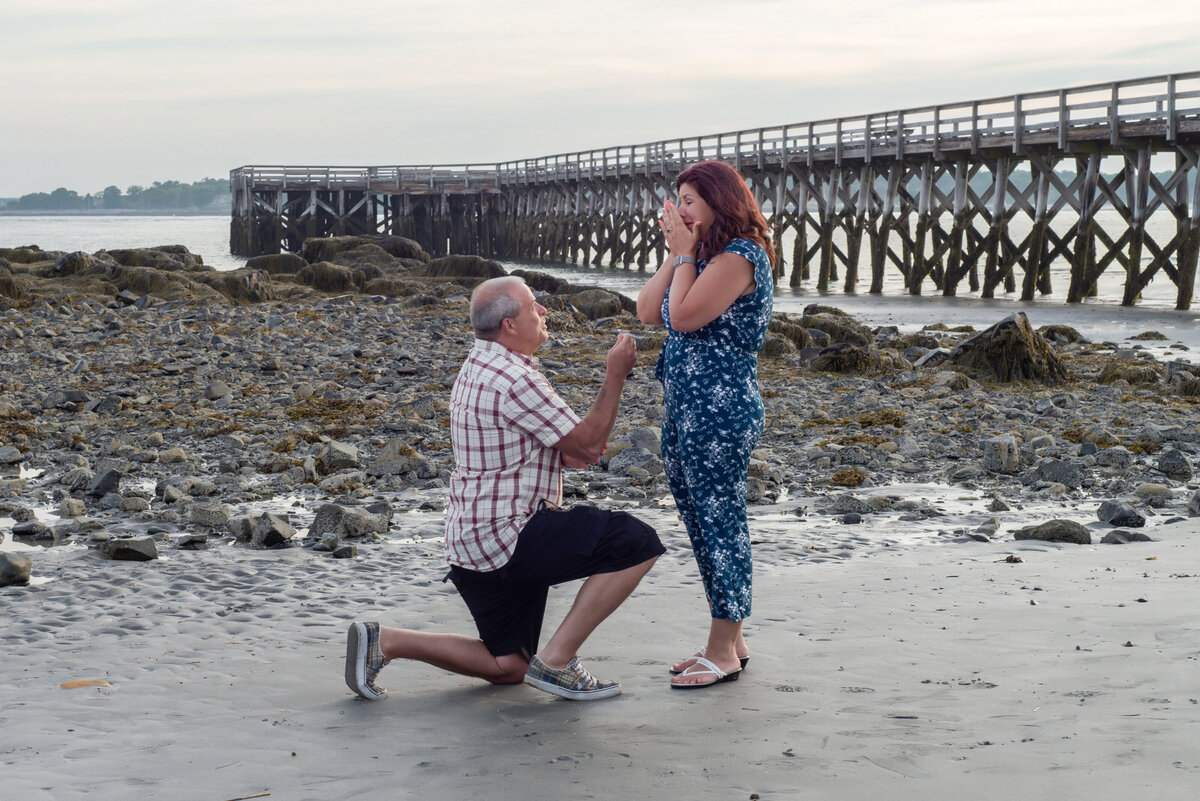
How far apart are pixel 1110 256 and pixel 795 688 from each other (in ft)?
75.0

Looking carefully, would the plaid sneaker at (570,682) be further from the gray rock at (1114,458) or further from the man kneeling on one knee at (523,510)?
the gray rock at (1114,458)

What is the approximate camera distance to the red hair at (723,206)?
153 inches

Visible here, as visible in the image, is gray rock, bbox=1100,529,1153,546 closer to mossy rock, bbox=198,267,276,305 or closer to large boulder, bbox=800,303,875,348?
large boulder, bbox=800,303,875,348

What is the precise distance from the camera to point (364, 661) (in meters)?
3.84

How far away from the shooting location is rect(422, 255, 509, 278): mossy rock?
28144mm

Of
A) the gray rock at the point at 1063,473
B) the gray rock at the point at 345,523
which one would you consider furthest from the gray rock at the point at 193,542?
the gray rock at the point at 1063,473

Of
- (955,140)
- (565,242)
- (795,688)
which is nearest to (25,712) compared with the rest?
(795,688)

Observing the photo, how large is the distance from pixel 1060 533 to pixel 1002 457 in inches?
68.5

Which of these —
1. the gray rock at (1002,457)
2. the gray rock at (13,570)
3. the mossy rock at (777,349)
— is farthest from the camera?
the mossy rock at (777,349)

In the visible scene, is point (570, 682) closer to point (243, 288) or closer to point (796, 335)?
point (796, 335)

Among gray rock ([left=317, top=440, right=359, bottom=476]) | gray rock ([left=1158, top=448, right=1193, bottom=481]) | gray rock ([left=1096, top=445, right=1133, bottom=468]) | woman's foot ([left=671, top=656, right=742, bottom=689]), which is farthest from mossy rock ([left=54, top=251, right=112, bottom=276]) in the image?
woman's foot ([left=671, top=656, right=742, bottom=689])

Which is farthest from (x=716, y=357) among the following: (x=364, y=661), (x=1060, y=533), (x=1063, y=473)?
(x=1063, y=473)

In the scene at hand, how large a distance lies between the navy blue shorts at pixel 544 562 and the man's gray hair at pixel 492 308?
568mm

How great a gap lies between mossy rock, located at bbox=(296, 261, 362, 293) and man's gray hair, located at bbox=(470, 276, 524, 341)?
804 inches
